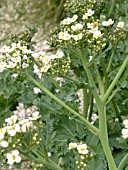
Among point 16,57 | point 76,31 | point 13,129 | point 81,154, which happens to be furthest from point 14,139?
point 76,31

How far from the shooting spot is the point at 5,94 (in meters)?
1.99

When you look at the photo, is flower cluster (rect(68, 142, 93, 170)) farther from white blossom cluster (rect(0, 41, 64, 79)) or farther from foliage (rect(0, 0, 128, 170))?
white blossom cluster (rect(0, 41, 64, 79))

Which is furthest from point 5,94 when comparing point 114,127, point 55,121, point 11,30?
point 11,30

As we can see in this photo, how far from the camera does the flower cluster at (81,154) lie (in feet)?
4.49

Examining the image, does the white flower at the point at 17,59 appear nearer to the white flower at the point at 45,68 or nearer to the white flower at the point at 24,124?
the white flower at the point at 45,68

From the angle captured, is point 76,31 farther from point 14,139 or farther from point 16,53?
point 14,139

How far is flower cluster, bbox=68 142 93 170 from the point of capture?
137cm

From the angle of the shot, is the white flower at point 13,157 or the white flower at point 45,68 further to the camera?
the white flower at point 45,68

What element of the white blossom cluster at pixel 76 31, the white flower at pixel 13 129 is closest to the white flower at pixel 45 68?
the white blossom cluster at pixel 76 31

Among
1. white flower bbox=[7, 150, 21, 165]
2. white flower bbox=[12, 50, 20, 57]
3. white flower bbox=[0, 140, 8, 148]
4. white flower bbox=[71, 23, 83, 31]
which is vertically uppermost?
white flower bbox=[71, 23, 83, 31]

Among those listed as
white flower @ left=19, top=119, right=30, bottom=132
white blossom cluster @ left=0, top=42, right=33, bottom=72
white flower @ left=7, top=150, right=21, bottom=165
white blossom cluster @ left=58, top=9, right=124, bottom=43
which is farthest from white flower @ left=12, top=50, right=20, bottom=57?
white flower @ left=7, top=150, right=21, bottom=165

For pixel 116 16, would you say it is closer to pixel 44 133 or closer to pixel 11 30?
pixel 44 133

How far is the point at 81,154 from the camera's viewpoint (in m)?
1.39

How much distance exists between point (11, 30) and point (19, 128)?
3.55 m
